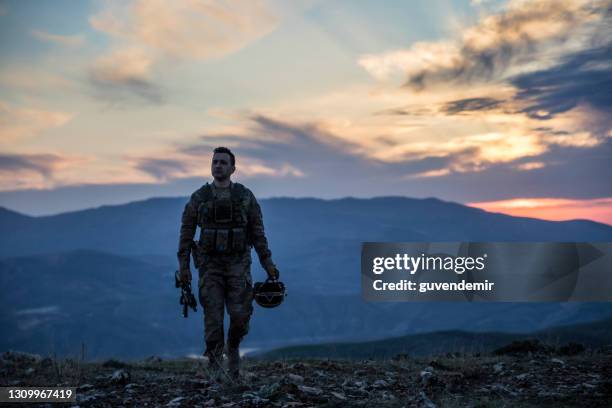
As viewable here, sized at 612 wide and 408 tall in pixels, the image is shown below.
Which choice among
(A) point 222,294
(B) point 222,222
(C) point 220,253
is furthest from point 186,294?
(B) point 222,222

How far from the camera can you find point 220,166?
9516mm

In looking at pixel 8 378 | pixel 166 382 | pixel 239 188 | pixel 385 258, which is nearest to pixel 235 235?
pixel 239 188

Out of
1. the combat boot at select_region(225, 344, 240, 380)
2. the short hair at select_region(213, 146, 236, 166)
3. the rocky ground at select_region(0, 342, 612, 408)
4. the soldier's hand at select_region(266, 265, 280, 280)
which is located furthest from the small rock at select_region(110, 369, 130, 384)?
the short hair at select_region(213, 146, 236, 166)

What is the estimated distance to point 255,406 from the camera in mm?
7598

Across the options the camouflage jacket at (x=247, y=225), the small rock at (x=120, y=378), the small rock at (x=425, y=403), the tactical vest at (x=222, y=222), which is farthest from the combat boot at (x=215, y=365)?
the small rock at (x=425, y=403)

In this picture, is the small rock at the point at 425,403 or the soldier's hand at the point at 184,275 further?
the soldier's hand at the point at 184,275

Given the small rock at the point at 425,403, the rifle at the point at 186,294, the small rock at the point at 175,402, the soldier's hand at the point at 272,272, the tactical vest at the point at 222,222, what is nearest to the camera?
the small rock at the point at 425,403

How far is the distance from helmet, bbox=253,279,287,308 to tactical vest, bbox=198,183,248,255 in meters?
0.63

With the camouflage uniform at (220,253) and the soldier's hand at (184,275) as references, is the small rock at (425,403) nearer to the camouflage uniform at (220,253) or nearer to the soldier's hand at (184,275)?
the camouflage uniform at (220,253)

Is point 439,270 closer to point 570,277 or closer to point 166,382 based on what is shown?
point 570,277

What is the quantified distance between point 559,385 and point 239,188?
5412 mm

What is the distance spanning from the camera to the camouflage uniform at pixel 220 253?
9.44 meters

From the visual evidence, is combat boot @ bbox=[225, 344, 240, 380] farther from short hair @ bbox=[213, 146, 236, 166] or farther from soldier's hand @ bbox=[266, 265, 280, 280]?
short hair @ bbox=[213, 146, 236, 166]

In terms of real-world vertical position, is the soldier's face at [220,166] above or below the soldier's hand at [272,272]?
above
